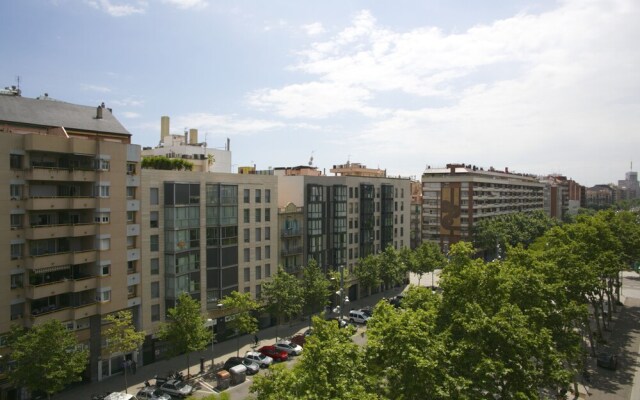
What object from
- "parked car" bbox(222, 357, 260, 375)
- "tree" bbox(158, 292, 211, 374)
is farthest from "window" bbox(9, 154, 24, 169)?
"parked car" bbox(222, 357, 260, 375)

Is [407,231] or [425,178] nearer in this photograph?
[407,231]

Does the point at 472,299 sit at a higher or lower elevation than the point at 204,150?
lower

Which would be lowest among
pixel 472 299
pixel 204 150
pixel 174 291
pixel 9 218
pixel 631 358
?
pixel 631 358

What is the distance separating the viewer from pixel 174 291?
48.5 meters

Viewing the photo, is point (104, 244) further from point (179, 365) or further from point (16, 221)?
point (179, 365)

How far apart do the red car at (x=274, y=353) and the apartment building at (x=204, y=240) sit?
24.5ft

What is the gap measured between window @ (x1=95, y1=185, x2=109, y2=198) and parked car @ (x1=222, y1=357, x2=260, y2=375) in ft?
66.5

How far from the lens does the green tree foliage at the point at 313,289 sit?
5788 centimetres

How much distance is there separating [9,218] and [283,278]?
28.8m

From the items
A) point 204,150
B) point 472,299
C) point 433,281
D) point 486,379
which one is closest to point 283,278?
point 204,150

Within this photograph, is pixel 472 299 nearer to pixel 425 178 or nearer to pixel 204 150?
pixel 204 150

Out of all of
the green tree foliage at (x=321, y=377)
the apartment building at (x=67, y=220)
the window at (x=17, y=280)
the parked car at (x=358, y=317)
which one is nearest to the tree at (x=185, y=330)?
the apartment building at (x=67, y=220)

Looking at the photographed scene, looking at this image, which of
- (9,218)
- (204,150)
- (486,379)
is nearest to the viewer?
(486,379)

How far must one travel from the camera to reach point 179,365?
47.7 m
